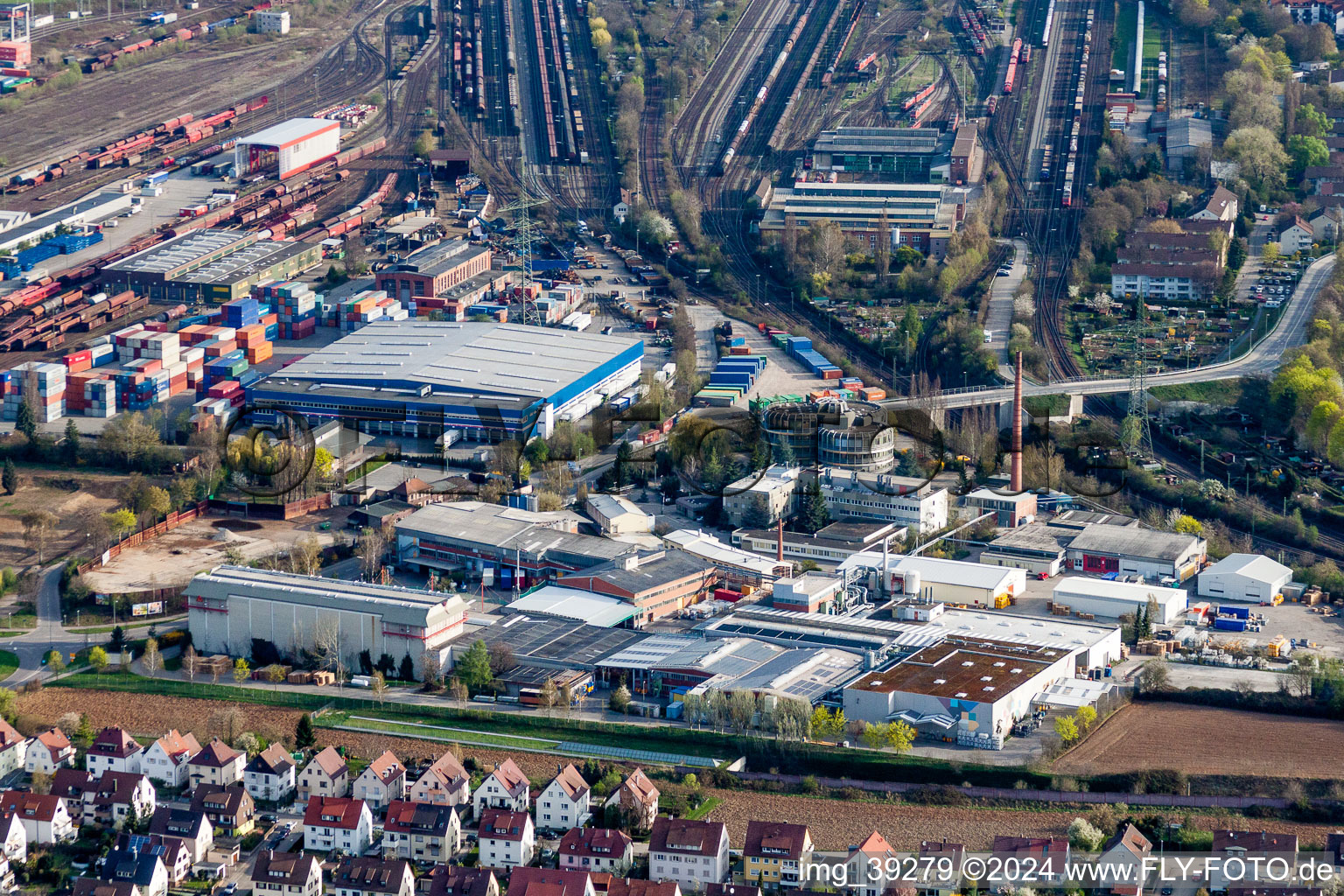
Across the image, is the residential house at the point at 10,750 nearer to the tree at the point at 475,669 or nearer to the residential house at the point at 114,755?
the residential house at the point at 114,755

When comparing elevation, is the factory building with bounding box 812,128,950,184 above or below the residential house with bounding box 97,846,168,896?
above

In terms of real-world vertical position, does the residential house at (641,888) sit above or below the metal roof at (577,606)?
below

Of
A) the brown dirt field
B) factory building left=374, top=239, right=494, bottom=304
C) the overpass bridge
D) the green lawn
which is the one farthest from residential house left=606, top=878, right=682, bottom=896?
the green lawn

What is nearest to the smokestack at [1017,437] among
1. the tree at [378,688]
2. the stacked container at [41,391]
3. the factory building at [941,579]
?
the factory building at [941,579]

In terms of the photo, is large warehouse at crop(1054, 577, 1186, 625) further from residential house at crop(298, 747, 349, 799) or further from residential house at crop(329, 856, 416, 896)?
residential house at crop(329, 856, 416, 896)

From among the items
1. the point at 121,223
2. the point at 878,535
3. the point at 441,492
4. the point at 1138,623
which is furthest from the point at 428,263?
the point at 1138,623

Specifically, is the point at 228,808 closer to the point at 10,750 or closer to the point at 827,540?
the point at 10,750
